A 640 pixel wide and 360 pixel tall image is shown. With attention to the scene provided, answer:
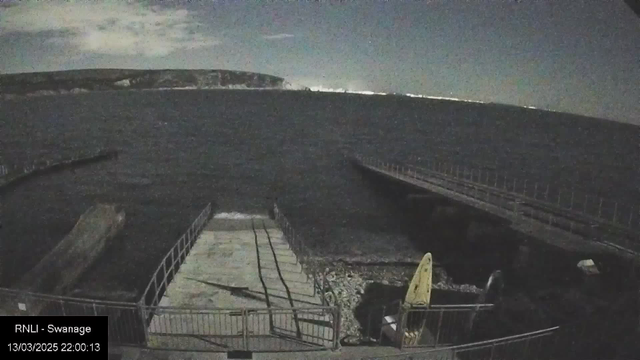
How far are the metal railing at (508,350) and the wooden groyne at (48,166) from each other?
65.8 feet

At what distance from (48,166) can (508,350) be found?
82.6 ft

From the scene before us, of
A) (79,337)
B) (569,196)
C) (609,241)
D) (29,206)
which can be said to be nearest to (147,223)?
(29,206)

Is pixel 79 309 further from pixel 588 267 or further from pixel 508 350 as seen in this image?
pixel 588 267

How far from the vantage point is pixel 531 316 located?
9.05m

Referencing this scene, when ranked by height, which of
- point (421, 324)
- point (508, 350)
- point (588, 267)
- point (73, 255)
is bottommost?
point (73, 255)

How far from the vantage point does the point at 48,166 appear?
74.0ft

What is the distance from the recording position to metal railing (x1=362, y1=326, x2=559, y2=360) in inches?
209

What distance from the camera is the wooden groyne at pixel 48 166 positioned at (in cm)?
1858

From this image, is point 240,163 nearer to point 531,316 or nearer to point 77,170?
point 77,170

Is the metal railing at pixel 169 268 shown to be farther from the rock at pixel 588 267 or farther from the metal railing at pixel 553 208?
the metal railing at pixel 553 208

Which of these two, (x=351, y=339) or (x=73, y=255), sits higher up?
(x=73, y=255)

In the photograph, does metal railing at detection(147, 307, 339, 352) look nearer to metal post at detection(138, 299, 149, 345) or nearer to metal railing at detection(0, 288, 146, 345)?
metal post at detection(138, 299, 149, 345)

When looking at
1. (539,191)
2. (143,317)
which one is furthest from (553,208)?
(143,317)

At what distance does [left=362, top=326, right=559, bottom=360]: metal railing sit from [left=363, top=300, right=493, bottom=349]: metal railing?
1.69 feet
